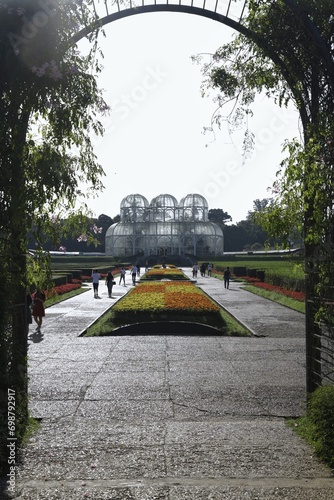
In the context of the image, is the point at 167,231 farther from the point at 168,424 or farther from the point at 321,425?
the point at 321,425

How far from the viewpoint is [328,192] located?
513cm

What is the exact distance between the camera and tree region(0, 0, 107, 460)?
16.3ft

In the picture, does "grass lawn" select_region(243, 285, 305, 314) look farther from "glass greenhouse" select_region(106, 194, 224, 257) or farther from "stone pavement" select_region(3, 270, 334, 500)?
"glass greenhouse" select_region(106, 194, 224, 257)

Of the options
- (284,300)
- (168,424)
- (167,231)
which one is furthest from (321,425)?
(167,231)

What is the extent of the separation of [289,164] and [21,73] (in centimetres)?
254

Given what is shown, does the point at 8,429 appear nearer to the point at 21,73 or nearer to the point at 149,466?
the point at 149,466

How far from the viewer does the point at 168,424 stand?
19.4 ft

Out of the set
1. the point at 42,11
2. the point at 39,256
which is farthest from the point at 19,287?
the point at 42,11

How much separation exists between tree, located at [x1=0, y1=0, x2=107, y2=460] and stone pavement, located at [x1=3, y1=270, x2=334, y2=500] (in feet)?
2.53

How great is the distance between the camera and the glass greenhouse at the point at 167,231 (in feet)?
287

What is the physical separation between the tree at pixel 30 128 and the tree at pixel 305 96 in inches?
71.2

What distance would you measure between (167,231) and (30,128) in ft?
269

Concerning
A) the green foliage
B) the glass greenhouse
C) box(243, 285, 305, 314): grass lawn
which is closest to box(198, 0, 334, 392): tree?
the green foliage

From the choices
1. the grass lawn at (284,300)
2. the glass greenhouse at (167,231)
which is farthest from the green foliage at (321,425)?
the glass greenhouse at (167,231)
